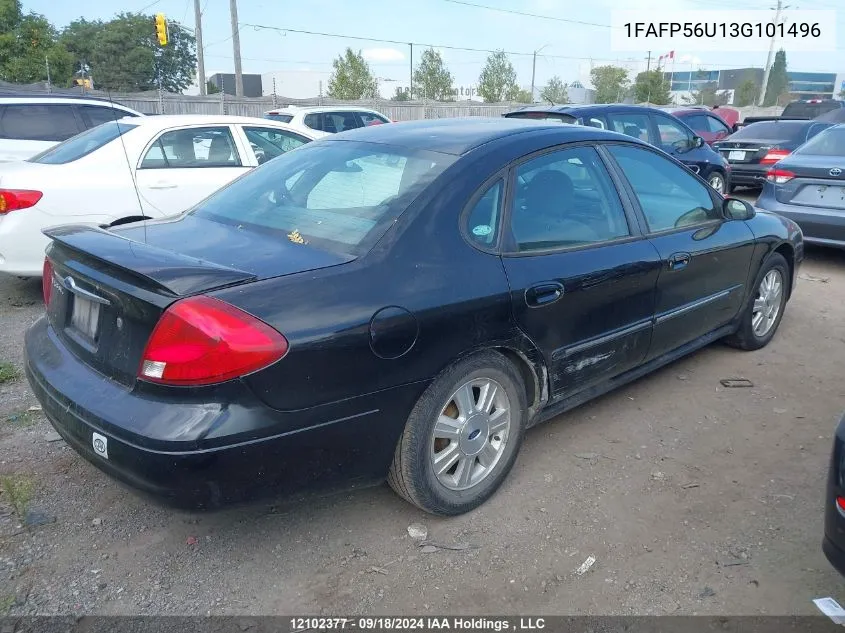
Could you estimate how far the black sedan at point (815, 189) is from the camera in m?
6.98

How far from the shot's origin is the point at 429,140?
3291mm

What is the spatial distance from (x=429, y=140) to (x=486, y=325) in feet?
3.29

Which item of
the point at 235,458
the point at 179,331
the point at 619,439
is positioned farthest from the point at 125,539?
the point at 619,439

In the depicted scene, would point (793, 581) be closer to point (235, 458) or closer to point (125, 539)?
point (235, 458)

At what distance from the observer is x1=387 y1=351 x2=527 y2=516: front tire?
275 centimetres

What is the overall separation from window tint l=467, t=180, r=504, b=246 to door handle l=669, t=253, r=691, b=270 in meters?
1.26

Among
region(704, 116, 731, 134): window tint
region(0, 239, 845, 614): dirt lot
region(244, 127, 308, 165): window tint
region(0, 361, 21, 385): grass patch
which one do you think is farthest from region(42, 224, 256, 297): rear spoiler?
region(704, 116, 731, 134): window tint

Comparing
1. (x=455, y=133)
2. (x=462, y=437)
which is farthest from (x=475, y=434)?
(x=455, y=133)

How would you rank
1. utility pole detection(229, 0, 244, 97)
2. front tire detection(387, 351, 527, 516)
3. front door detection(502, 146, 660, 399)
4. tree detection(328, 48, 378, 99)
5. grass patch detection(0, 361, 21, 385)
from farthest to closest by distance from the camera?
tree detection(328, 48, 378, 99) < utility pole detection(229, 0, 244, 97) < grass patch detection(0, 361, 21, 385) < front door detection(502, 146, 660, 399) < front tire detection(387, 351, 527, 516)

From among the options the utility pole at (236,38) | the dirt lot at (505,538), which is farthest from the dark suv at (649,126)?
the utility pole at (236,38)

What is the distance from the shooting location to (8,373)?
4352 mm

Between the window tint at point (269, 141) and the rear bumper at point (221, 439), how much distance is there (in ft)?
15.1

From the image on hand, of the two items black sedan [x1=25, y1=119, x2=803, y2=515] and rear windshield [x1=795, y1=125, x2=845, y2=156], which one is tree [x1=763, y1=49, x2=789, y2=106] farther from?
black sedan [x1=25, y1=119, x2=803, y2=515]

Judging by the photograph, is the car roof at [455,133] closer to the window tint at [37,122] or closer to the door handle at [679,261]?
the door handle at [679,261]
